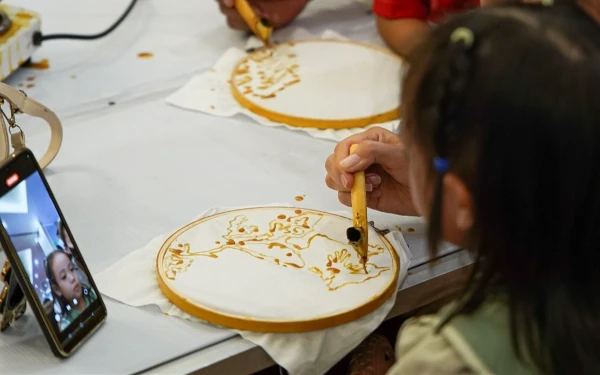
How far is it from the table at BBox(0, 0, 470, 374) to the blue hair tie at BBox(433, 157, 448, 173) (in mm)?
190

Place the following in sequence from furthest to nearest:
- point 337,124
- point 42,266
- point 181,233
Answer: point 337,124, point 181,233, point 42,266

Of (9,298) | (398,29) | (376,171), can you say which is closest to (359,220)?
(376,171)

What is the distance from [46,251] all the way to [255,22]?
22.7 inches

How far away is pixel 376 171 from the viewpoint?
2.40 ft

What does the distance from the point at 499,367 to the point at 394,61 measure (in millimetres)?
608

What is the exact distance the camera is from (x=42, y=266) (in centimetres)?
57

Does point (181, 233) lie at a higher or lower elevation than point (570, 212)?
lower

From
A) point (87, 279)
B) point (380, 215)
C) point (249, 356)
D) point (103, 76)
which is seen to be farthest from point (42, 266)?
point (103, 76)

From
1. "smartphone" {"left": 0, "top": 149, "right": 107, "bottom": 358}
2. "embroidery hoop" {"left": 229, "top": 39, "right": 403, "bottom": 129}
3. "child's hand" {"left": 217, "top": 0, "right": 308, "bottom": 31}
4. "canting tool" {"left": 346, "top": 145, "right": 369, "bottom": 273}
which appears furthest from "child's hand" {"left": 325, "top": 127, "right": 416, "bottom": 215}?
"child's hand" {"left": 217, "top": 0, "right": 308, "bottom": 31}

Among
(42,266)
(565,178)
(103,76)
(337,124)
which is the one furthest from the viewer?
(103,76)

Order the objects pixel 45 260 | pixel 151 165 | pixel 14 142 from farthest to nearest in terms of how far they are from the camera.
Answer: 1. pixel 151 165
2. pixel 14 142
3. pixel 45 260

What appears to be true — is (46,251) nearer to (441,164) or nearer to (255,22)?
(441,164)

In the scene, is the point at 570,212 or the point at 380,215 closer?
the point at 570,212

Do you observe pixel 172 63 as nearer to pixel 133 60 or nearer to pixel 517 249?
pixel 133 60
